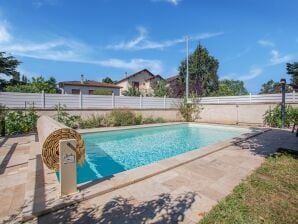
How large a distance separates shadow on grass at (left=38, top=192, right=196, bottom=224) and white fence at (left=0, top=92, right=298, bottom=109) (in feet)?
34.0

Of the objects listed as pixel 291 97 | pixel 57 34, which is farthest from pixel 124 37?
pixel 291 97

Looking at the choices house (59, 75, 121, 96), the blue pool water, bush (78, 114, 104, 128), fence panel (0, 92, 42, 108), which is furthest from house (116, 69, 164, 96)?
fence panel (0, 92, 42, 108)

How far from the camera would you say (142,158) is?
25.4ft

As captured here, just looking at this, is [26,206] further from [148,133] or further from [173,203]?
[148,133]

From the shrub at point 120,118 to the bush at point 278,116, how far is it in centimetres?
963

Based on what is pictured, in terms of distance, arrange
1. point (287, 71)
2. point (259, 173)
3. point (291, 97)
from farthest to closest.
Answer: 1. point (287, 71)
2. point (291, 97)
3. point (259, 173)

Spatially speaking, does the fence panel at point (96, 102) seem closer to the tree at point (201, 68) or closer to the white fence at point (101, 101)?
the white fence at point (101, 101)

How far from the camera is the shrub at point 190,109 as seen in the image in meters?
18.7

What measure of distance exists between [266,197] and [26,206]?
397 centimetres

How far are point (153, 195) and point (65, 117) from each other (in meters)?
10.3

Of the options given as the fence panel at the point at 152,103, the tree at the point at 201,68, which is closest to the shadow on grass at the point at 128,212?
the fence panel at the point at 152,103

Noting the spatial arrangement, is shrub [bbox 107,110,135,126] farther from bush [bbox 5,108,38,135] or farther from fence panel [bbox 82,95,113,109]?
bush [bbox 5,108,38,135]

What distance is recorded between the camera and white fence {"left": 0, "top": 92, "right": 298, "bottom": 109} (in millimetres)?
11383

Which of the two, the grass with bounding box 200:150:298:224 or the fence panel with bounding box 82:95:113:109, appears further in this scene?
the fence panel with bounding box 82:95:113:109
